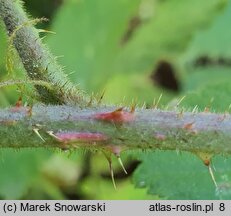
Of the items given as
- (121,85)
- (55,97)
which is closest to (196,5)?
(121,85)

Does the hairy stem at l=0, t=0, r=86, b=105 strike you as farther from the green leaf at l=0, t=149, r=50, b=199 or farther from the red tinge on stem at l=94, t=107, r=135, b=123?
the green leaf at l=0, t=149, r=50, b=199

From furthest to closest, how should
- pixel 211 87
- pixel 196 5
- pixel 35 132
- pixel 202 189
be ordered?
pixel 196 5
pixel 211 87
pixel 202 189
pixel 35 132

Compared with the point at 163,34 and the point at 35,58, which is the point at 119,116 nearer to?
the point at 35,58

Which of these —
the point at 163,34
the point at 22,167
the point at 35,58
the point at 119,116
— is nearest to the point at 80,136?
the point at 119,116

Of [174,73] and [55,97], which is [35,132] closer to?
[55,97]

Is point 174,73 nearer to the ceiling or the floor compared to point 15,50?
nearer to the floor

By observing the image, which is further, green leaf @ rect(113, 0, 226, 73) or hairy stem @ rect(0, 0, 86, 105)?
green leaf @ rect(113, 0, 226, 73)

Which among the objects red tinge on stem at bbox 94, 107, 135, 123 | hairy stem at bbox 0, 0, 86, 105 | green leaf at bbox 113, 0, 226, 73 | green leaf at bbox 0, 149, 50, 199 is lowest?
green leaf at bbox 0, 149, 50, 199

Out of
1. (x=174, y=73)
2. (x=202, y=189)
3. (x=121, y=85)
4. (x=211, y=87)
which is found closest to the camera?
(x=202, y=189)

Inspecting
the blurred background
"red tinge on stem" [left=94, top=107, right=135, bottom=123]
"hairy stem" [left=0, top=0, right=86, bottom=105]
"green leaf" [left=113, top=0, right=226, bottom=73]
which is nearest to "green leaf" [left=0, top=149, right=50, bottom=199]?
the blurred background
